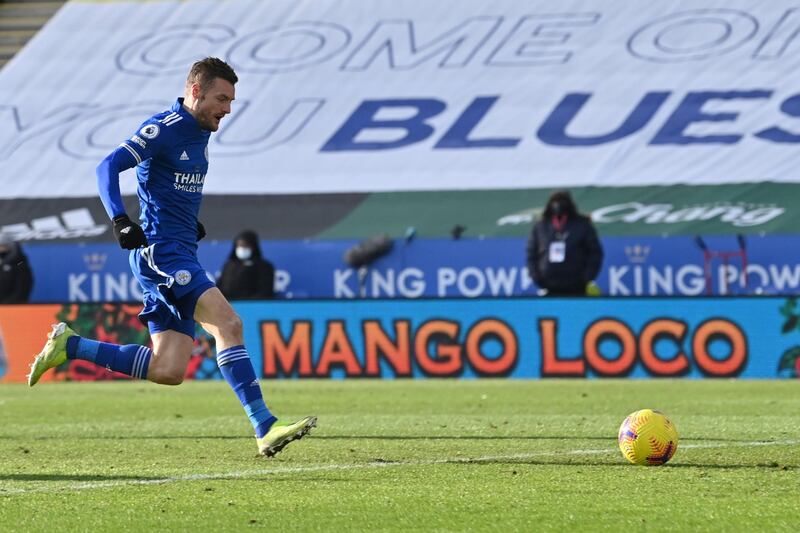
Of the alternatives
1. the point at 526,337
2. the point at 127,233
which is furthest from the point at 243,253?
the point at 127,233

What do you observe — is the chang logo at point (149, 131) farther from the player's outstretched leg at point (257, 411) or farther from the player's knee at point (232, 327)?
the player's outstretched leg at point (257, 411)

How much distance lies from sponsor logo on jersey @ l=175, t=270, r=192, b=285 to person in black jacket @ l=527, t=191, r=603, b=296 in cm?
925

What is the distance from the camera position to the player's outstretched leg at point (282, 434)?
7.56 meters

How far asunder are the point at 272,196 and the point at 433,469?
14.8m

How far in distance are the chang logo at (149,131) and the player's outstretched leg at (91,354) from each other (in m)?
1.24

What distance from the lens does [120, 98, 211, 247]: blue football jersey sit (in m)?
7.95

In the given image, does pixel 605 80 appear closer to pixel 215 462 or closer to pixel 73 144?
pixel 73 144

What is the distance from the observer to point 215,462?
805cm

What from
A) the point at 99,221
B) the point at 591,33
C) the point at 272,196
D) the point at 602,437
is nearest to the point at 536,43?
the point at 591,33

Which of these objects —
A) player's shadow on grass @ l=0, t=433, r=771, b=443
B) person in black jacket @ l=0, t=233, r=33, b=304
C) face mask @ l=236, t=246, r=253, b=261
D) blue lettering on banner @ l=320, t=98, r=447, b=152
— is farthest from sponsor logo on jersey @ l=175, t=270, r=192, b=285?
blue lettering on banner @ l=320, t=98, r=447, b=152

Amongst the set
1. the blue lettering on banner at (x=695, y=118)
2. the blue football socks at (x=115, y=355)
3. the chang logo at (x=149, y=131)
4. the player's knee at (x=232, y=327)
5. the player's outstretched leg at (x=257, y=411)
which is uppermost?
the blue lettering on banner at (x=695, y=118)

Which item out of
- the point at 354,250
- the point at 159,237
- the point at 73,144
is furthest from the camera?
the point at 73,144

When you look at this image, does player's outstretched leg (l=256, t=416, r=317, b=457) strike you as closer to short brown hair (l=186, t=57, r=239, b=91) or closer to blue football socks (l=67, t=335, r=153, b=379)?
blue football socks (l=67, t=335, r=153, b=379)

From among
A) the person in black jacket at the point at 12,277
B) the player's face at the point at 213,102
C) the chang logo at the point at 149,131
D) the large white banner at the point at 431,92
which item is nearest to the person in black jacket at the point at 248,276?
the person in black jacket at the point at 12,277
